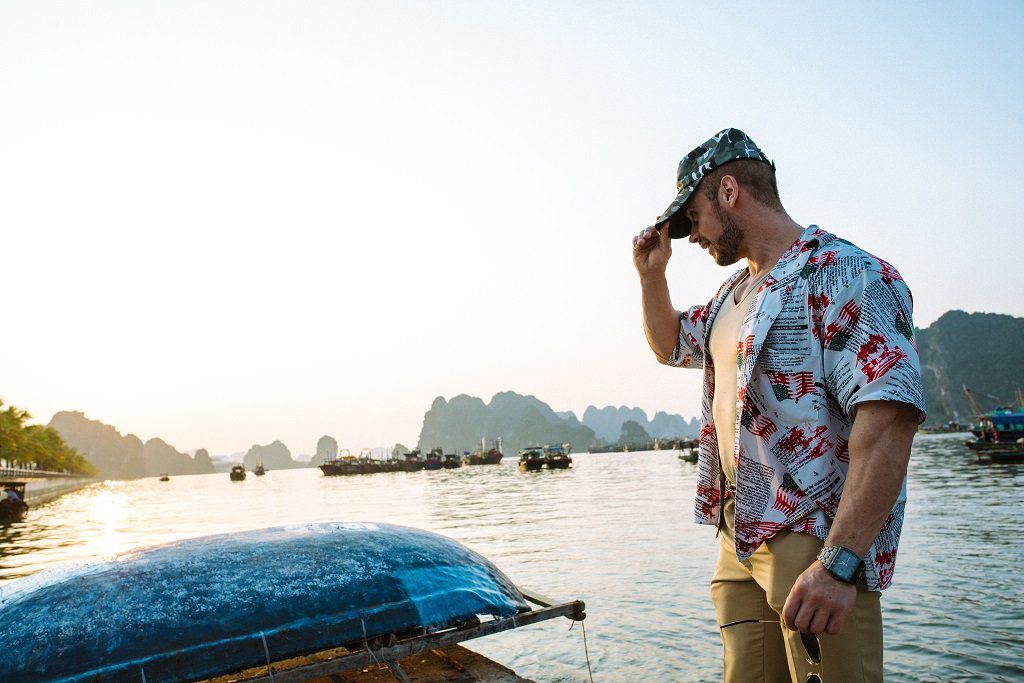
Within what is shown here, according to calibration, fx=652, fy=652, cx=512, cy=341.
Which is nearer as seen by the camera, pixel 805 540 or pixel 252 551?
pixel 805 540

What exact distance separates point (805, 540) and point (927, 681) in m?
7.68

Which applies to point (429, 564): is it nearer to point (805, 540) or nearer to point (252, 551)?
point (252, 551)

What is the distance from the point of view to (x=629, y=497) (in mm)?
36844

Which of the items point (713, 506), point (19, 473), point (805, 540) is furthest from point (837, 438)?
point (19, 473)

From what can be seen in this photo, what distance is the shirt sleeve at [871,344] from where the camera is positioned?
1.76 metres

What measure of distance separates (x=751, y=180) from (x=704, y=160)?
0.57ft

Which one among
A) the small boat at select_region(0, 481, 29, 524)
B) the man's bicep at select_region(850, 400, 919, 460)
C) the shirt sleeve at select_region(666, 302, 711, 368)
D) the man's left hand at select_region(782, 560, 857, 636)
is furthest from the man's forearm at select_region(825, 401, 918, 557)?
the small boat at select_region(0, 481, 29, 524)

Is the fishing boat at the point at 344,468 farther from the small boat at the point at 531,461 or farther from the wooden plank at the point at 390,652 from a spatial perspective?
the wooden plank at the point at 390,652

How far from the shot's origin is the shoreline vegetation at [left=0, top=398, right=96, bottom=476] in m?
67.2

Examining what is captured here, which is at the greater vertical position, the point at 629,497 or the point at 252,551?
the point at 252,551

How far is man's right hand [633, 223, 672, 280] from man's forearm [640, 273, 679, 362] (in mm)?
33

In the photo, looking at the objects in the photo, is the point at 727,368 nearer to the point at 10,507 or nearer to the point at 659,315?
the point at 659,315

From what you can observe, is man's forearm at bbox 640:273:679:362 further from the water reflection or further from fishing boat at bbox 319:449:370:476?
fishing boat at bbox 319:449:370:476

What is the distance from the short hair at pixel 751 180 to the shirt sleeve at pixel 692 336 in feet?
1.83
